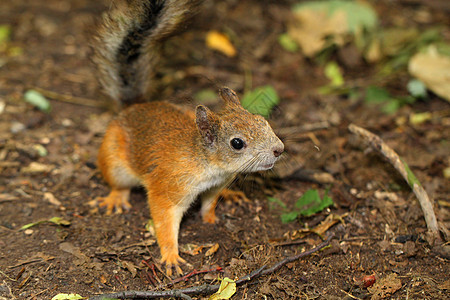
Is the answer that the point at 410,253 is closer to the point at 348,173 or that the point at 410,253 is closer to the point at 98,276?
the point at 348,173

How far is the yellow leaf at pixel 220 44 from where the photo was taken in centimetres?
693

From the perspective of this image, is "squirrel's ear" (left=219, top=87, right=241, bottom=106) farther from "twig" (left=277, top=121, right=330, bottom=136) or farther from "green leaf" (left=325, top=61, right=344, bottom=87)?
"green leaf" (left=325, top=61, right=344, bottom=87)

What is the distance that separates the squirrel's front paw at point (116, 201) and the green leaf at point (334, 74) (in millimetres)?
3515

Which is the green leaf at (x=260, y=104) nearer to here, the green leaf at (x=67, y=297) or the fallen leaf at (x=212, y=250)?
the fallen leaf at (x=212, y=250)

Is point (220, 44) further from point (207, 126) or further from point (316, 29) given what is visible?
point (207, 126)

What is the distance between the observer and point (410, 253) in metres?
3.84

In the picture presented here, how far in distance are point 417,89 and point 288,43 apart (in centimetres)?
222

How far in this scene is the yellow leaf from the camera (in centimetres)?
693

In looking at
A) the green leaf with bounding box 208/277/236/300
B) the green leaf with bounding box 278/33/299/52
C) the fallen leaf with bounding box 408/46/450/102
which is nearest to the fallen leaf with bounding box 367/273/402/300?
the green leaf with bounding box 208/277/236/300

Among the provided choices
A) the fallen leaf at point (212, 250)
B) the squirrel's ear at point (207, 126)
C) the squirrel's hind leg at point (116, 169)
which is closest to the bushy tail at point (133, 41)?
the squirrel's hind leg at point (116, 169)

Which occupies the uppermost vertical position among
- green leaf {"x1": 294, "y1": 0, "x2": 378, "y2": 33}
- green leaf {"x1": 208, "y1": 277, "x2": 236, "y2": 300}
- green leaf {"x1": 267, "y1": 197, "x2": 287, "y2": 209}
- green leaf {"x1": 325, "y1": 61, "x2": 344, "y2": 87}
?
green leaf {"x1": 294, "y1": 0, "x2": 378, "y2": 33}

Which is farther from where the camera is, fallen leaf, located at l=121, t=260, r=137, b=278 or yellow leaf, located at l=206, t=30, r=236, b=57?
yellow leaf, located at l=206, t=30, r=236, b=57

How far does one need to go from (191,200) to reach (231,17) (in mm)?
4358

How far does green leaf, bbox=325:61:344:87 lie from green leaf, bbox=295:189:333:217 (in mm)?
2564
